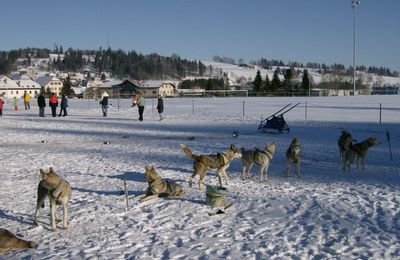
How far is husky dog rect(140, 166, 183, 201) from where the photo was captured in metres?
9.43

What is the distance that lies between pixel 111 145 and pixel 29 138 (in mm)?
5052

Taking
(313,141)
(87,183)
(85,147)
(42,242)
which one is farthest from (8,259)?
(313,141)

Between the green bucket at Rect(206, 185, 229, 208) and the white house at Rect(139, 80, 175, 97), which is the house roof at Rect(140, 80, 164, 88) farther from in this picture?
the green bucket at Rect(206, 185, 229, 208)

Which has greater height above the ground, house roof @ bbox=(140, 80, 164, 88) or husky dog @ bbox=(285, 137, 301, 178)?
house roof @ bbox=(140, 80, 164, 88)

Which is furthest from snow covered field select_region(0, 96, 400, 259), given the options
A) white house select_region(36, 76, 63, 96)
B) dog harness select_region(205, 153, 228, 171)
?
white house select_region(36, 76, 63, 96)

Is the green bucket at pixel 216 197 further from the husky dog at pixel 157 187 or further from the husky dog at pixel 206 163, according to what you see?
the husky dog at pixel 206 163

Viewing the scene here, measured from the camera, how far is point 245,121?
2816 centimetres

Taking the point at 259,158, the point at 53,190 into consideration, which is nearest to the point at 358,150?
the point at 259,158

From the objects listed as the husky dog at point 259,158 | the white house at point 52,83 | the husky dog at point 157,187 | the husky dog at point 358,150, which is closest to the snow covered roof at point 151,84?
the white house at point 52,83

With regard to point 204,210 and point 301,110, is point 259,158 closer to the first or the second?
point 204,210

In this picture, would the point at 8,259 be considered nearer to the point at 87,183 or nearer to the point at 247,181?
the point at 87,183

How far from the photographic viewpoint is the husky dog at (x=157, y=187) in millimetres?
9430

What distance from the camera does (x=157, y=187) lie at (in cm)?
958

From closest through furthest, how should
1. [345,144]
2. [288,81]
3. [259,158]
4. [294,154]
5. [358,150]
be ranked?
1. [259,158]
2. [294,154]
3. [358,150]
4. [345,144]
5. [288,81]
